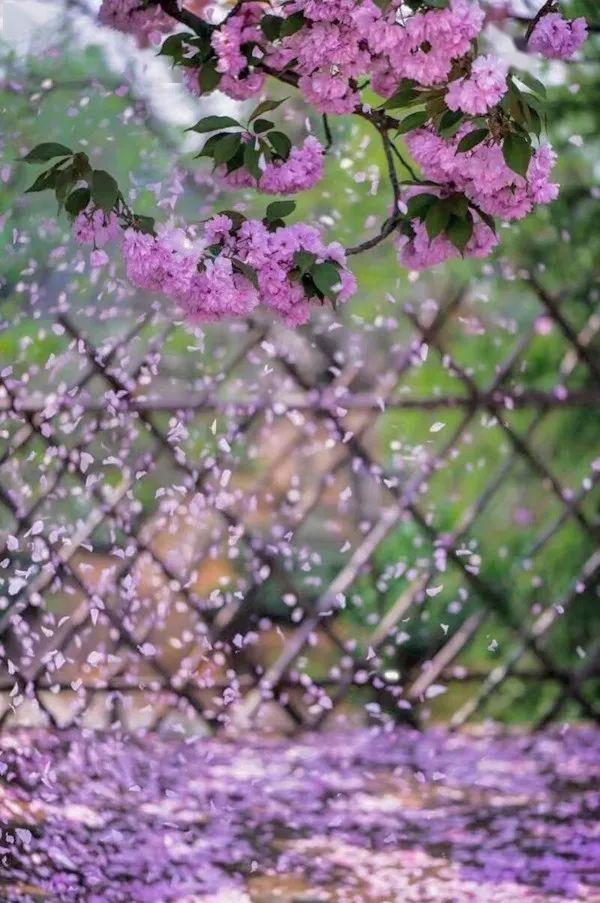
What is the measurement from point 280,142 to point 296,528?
2253 millimetres

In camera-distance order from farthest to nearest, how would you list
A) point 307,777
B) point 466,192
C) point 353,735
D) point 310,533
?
point 310,533 → point 353,735 → point 307,777 → point 466,192

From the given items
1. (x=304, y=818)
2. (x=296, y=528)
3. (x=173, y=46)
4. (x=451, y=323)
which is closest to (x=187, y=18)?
(x=173, y=46)

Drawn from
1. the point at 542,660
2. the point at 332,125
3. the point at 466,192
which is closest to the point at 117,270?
the point at 332,125

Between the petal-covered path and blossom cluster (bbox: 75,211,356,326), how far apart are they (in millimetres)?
1061

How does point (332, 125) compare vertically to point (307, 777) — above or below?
above

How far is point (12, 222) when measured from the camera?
160 inches

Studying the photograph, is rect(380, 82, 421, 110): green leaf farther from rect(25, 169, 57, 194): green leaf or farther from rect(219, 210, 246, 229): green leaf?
rect(25, 169, 57, 194): green leaf

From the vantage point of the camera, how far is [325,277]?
173cm

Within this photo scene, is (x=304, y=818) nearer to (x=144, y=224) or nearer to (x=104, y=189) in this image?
(x=144, y=224)

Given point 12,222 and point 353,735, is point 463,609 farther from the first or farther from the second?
point 12,222

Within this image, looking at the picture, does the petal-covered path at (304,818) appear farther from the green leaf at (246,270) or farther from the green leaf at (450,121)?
the green leaf at (450,121)

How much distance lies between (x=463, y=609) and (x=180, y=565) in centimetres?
93

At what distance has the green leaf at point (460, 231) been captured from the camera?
5.58 feet

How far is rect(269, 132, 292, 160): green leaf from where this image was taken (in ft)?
6.06
